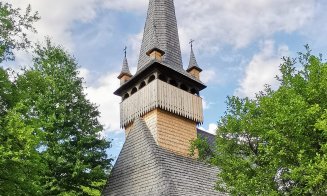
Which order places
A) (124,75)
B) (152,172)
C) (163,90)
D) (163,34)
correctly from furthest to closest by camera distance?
(163,34), (124,75), (163,90), (152,172)

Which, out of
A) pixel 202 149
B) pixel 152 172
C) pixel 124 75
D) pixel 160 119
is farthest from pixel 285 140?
pixel 124 75

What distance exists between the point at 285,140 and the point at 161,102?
10.7 meters

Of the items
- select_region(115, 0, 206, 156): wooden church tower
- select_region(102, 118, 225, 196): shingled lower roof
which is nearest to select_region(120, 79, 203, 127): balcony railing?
select_region(115, 0, 206, 156): wooden church tower

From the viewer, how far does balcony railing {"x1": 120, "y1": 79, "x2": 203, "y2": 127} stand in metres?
21.3

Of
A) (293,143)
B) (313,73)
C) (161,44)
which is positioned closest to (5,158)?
(293,143)

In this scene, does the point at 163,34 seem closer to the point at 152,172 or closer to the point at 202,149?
the point at 152,172

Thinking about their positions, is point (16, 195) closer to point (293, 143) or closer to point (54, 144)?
point (54, 144)

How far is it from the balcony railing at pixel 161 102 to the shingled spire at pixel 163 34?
2.05 m

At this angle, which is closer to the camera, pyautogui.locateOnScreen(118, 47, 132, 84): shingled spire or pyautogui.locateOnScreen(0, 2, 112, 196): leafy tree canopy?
pyautogui.locateOnScreen(0, 2, 112, 196): leafy tree canopy

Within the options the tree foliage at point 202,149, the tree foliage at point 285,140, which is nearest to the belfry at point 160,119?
the tree foliage at point 202,149

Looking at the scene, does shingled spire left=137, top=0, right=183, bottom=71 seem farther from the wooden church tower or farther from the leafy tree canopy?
the leafy tree canopy

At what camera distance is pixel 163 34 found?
25.1 meters

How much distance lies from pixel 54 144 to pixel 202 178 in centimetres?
799

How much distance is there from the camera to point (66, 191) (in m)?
18.5
